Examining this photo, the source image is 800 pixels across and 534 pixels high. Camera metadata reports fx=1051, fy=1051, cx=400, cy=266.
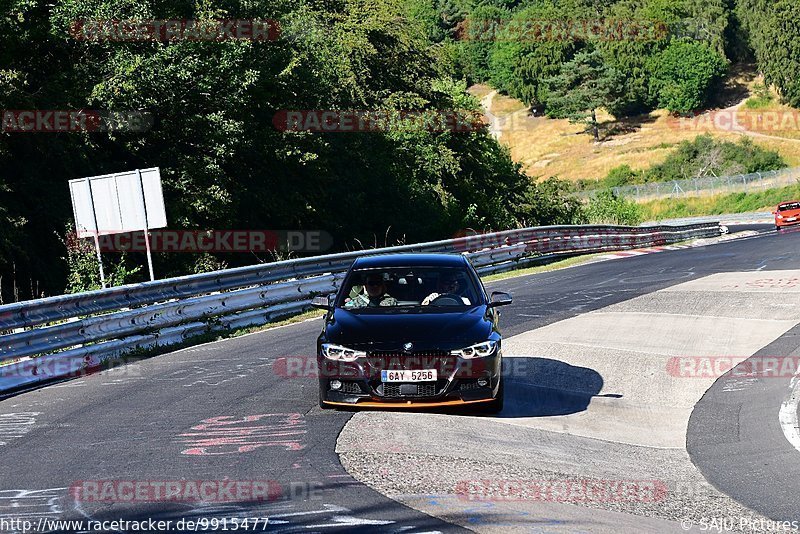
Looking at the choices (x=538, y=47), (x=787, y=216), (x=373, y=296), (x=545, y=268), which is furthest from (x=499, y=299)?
(x=538, y=47)

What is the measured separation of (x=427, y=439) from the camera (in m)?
8.42

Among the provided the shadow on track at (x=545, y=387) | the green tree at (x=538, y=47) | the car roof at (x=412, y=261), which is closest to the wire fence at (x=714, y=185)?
the green tree at (x=538, y=47)

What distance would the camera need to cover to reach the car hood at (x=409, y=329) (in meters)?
9.38

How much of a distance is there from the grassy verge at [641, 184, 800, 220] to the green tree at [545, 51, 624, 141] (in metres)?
38.0

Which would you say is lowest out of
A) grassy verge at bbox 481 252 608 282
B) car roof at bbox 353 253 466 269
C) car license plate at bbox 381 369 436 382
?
grassy verge at bbox 481 252 608 282

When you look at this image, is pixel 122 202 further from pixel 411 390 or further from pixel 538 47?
pixel 538 47

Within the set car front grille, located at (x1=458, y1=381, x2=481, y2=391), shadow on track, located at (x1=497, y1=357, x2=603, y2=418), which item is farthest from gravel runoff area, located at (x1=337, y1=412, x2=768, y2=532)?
shadow on track, located at (x1=497, y1=357, x2=603, y2=418)

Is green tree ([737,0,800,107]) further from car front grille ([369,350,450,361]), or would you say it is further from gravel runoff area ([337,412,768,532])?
gravel runoff area ([337,412,768,532])

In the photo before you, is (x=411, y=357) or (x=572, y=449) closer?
(x=572, y=449)

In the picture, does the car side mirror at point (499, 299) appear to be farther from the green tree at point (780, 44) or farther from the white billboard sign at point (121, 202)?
the green tree at point (780, 44)

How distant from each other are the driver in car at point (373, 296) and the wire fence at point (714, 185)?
73909mm

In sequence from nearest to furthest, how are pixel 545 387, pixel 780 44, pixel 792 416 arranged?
pixel 792 416 < pixel 545 387 < pixel 780 44

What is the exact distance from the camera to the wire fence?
84438 millimetres

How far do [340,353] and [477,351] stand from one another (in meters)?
1.24
